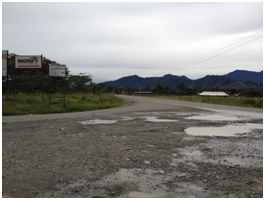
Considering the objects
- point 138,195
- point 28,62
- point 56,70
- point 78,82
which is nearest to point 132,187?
point 138,195

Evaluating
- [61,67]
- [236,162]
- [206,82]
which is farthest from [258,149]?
[206,82]

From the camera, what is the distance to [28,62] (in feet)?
67.0

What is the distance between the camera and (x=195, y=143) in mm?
7762

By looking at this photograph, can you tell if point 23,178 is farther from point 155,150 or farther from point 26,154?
point 155,150

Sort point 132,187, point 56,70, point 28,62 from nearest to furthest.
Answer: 1. point 132,187
2. point 28,62
3. point 56,70

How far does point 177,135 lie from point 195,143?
134 cm

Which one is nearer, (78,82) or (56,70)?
(56,70)

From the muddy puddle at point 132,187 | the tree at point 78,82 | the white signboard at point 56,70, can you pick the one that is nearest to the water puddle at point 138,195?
the muddy puddle at point 132,187

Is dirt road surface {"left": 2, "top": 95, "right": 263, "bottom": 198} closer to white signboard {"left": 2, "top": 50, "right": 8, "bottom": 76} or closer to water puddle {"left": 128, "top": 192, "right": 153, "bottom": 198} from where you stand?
water puddle {"left": 128, "top": 192, "right": 153, "bottom": 198}

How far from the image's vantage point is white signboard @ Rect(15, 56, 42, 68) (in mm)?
20250

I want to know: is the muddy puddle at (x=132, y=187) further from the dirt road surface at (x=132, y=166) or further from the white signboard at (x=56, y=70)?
the white signboard at (x=56, y=70)

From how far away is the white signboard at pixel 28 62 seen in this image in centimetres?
2025

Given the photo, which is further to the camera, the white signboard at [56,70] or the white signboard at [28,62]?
the white signboard at [56,70]

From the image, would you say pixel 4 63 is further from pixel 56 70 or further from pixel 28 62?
pixel 56 70
